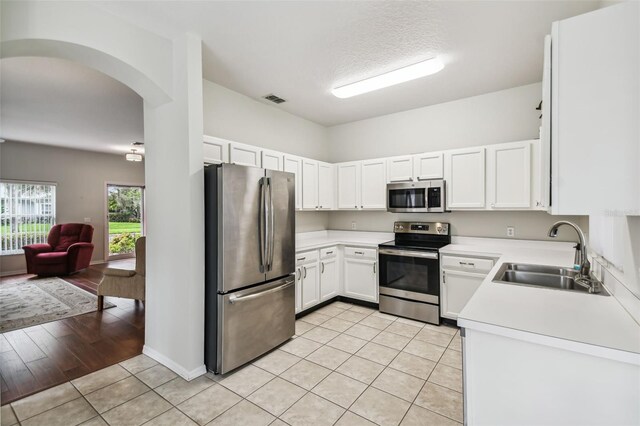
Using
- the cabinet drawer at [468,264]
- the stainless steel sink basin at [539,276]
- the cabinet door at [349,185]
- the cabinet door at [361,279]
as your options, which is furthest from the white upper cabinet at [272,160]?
the stainless steel sink basin at [539,276]

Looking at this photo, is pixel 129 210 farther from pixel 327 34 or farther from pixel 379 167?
pixel 327 34

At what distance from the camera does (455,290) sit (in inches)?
134

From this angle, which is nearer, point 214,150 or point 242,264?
point 242,264

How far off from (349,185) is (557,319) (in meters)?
3.42

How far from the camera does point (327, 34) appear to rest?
2498 mm

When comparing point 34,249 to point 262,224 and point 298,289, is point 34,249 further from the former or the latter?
point 262,224

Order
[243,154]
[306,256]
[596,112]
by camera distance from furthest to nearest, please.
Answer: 1. [306,256]
2. [243,154]
3. [596,112]

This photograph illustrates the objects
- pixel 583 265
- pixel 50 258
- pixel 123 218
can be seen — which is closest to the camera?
pixel 583 265

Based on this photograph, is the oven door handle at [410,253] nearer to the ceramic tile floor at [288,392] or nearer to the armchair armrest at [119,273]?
the ceramic tile floor at [288,392]

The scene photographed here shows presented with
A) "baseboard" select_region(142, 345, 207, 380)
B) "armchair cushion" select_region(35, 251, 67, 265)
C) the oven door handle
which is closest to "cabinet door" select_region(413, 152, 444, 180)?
the oven door handle

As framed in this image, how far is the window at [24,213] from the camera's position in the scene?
21.4ft

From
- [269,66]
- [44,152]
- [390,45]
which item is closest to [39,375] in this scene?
[269,66]

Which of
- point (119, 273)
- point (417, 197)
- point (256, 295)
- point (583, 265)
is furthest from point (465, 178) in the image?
point (119, 273)

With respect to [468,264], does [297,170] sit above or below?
above
